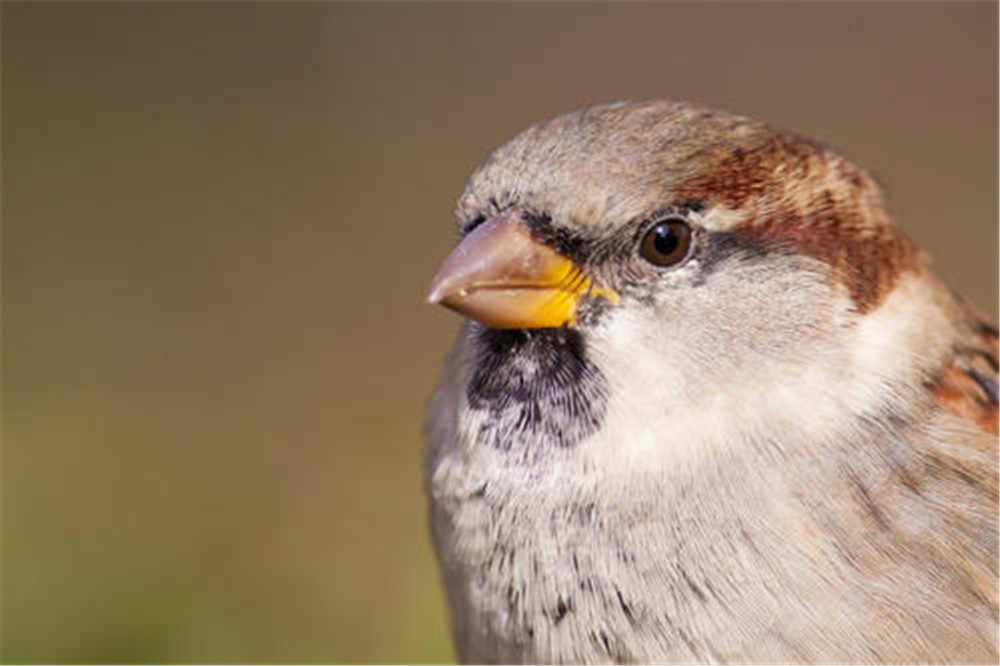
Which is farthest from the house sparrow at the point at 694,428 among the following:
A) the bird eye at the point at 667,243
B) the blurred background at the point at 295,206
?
the blurred background at the point at 295,206

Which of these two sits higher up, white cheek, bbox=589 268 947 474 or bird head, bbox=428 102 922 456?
bird head, bbox=428 102 922 456

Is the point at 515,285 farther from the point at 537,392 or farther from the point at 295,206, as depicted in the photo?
the point at 295,206

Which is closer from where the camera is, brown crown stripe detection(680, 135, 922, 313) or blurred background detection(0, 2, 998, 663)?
brown crown stripe detection(680, 135, 922, 313)

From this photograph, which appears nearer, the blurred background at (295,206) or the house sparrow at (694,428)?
the house sparrow at (694,428)

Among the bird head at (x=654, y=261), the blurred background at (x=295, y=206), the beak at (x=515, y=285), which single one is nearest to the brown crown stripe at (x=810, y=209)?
the bird head at (x=654, y=261)

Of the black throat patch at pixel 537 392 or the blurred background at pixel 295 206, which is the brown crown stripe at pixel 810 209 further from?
the blurred background at pixel 295 206

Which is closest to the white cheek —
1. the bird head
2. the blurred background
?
the bird head

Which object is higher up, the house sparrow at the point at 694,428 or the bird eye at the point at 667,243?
the bird eye at the point at 667,243

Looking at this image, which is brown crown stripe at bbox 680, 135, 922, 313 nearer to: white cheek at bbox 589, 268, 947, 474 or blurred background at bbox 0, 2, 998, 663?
white cheek at bbox 589, 268, 947, 474
